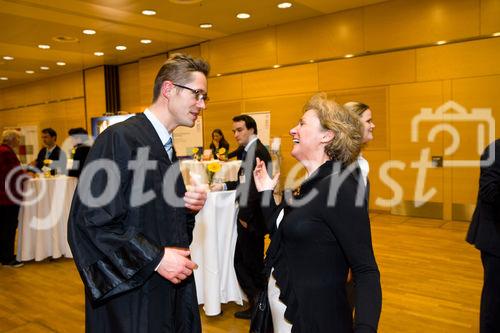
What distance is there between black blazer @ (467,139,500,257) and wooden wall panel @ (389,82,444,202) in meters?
4.80

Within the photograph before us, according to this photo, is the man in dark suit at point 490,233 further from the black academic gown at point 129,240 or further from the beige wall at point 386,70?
the beige wall at point 386,70

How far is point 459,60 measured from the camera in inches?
265

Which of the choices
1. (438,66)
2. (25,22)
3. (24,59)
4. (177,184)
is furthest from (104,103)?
(177,184)

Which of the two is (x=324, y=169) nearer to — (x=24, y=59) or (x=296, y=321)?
(x=296, y=321)

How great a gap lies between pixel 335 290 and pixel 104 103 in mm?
12376

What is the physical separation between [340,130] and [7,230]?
5.13m

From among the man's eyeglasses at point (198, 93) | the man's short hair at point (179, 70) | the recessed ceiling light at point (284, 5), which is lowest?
the man's eyeglasses at point (198, 93)

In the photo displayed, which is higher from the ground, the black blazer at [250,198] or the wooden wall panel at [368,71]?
the wooden wall panel at [368,71]

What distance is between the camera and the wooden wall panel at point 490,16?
6302 mm

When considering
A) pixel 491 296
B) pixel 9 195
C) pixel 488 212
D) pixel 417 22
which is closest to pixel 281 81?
pixel 417 22

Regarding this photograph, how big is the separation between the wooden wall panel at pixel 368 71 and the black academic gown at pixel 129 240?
6.52 m

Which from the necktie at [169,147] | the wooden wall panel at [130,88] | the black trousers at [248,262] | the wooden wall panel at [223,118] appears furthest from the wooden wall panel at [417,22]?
the wooden wall panel at [130,88]

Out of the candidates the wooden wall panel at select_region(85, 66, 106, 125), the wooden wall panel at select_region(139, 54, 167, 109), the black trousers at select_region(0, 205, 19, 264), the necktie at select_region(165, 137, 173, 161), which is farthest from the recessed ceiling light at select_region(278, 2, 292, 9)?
the wooden wall panel at select_region(85, 66, 106, 125)

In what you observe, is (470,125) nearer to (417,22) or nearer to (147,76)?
(417,22)
